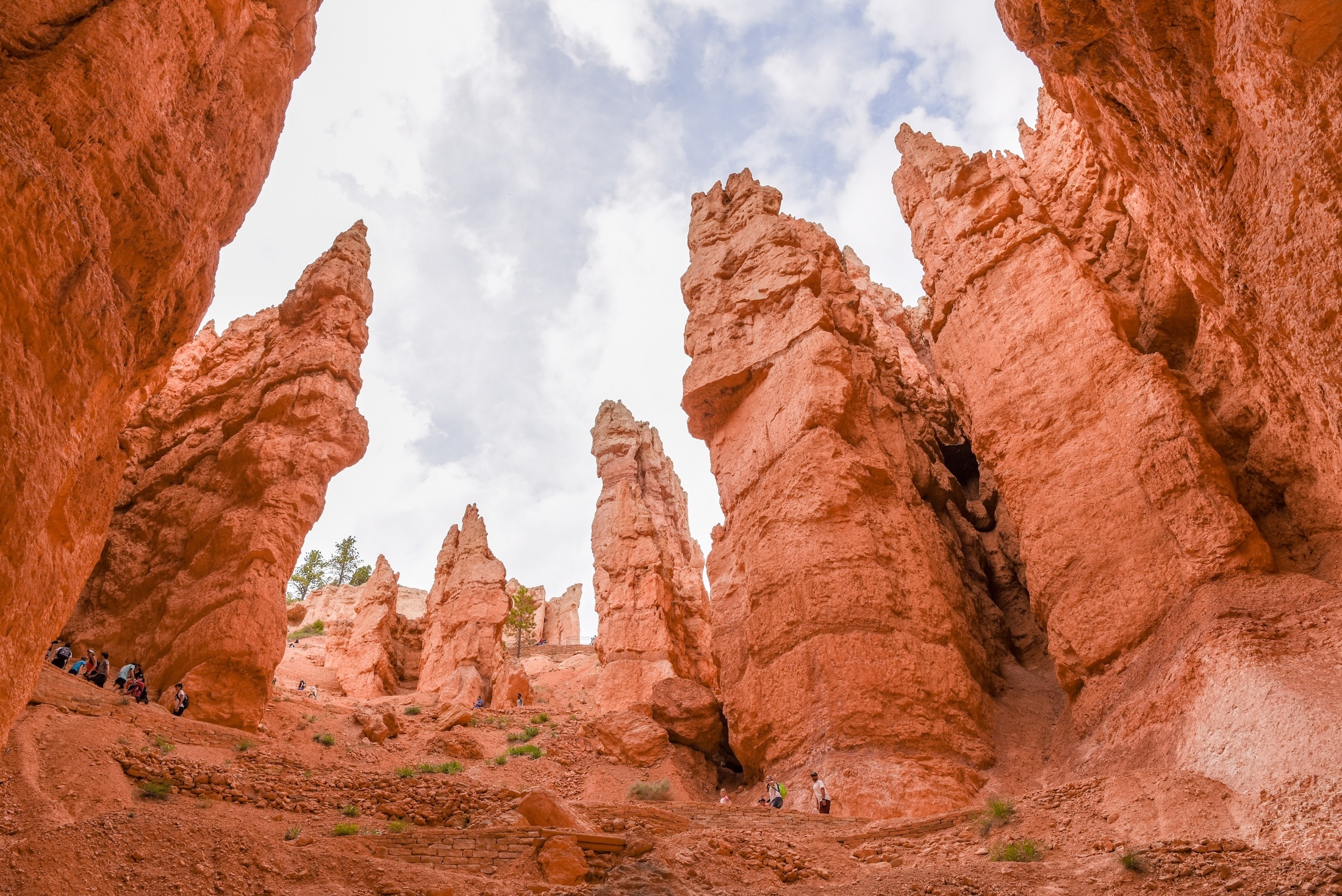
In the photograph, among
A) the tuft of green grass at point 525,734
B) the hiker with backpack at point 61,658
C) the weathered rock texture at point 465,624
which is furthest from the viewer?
the weathered rock texture at point 465,624

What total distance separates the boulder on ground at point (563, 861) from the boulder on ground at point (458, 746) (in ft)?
41.1

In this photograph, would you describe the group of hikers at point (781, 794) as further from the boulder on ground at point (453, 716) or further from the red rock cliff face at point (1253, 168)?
the boulder on ground at point (453, 716)

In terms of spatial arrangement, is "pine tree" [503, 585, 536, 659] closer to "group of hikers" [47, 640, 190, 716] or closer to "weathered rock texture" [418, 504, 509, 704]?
"weathered rock texture" [418, 504, 509, 704]

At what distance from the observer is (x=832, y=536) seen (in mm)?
18656

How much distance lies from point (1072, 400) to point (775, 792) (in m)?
10.4

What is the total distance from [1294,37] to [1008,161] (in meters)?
16.6

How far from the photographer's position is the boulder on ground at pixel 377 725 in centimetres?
2220

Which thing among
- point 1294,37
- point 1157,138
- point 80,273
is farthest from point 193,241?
point 1157,138

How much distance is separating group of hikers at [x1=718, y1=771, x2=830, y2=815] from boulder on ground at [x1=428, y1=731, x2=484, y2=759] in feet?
26.1

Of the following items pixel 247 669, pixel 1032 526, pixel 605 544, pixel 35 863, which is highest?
pixel 605 544

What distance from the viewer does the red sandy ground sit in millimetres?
8484

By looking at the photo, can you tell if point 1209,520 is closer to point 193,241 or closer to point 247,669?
point 193,241

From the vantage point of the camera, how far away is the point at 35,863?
27.8 ft

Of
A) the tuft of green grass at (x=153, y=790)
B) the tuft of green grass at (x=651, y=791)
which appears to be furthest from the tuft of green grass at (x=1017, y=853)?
the tuft of green grass at (x=153, y=790)
